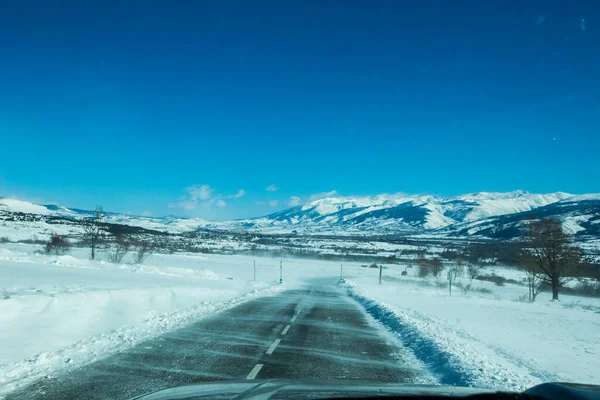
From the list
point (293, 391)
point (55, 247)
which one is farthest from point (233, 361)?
point (55, 247)

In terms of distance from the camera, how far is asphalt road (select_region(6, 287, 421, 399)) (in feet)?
20.3

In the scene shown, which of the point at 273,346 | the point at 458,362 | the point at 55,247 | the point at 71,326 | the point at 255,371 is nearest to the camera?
the point at 255,371

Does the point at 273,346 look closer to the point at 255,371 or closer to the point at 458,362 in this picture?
the point at 255,371

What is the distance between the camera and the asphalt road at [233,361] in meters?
6.20

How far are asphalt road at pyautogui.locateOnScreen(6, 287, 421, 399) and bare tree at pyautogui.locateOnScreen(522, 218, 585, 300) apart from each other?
3199 centimetres

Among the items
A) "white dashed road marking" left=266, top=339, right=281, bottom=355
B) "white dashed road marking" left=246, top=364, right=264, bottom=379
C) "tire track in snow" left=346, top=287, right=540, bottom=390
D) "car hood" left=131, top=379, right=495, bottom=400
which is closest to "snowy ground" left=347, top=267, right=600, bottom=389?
"tire track in snow" left=346, top=287, right=540, bottom=390

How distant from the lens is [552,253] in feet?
124

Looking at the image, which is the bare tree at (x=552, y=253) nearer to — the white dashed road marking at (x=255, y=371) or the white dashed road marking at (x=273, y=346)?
the white dashed road marking at (x=273, y=346)

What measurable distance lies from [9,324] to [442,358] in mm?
9594

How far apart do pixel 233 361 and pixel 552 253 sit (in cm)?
3864

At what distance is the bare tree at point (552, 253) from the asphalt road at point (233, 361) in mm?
31992

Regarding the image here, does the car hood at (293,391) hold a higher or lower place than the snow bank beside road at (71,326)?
higher

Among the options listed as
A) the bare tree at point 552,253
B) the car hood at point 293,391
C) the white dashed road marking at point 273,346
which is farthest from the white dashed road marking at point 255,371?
the bare tree at point 552,253

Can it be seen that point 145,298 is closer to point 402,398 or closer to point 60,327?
point 60,327
